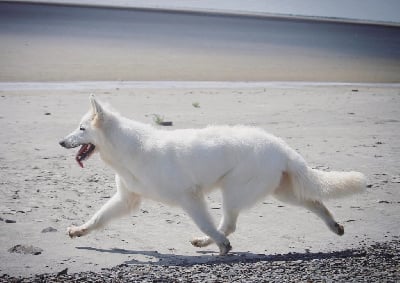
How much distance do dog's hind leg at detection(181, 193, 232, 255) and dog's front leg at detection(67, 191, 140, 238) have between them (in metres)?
0.78

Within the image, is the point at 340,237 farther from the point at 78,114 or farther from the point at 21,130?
the point at 78,114

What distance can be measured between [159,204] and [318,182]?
2.40 meters

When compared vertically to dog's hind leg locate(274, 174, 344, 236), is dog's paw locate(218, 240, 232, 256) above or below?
below

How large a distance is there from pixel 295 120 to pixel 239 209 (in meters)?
8.35

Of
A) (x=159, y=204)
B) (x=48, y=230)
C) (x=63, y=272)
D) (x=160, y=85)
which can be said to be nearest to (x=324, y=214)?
(x=159, y=204)

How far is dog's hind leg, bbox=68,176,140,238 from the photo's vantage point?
764cm

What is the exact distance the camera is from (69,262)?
6.81 m

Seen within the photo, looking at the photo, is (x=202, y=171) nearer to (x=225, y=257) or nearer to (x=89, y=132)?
(x=225, y=257)

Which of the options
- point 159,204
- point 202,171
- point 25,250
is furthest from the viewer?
point 159,204

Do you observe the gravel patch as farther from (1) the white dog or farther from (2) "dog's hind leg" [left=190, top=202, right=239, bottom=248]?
(1) the white dog

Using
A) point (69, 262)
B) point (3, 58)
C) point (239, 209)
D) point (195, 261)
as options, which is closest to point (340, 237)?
point (239, 209)

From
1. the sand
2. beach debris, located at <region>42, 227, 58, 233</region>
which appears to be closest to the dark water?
the sand

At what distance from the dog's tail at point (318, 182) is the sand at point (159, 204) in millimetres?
561

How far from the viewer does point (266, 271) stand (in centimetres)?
644
